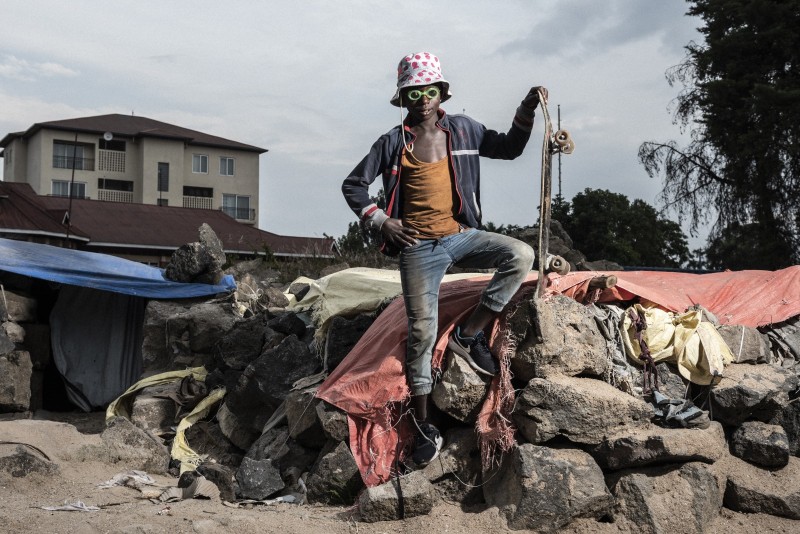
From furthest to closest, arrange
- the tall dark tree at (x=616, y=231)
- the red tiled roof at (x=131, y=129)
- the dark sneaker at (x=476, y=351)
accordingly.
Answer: the red tiled roof at (x=131, y=129) → the tall dark tree at (x=616, y=231) → the dark sneaker at (x=476, y=351)

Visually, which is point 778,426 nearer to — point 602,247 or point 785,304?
point 785,304

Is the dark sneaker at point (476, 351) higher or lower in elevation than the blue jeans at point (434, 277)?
lower

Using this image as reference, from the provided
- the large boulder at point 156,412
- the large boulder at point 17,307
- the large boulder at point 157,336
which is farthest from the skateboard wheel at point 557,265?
the large boulder at point 17,307

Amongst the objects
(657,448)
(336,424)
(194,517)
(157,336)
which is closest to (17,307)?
(157,336)

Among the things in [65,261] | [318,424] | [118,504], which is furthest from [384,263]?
[118,504]

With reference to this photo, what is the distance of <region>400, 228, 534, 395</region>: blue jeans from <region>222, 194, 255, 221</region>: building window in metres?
40.3

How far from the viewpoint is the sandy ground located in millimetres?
5012

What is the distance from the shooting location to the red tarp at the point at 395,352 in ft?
18.3

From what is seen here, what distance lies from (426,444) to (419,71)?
219cm

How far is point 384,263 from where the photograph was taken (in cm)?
1382

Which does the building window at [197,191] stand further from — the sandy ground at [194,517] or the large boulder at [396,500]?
the large boulder at [396,500]

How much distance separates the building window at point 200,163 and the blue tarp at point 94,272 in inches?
1341

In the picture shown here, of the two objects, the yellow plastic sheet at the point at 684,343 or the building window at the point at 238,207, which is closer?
the yellow plastic sheet at the point at 684,343

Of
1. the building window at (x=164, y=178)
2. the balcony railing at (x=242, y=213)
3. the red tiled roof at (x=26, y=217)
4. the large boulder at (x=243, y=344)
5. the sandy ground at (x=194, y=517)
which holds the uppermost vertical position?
the building window at (x=164, y=178)
